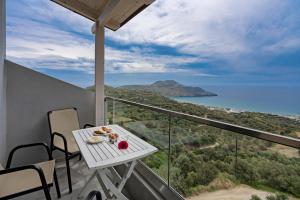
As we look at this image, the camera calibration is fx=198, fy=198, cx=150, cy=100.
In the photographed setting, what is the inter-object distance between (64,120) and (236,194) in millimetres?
3119

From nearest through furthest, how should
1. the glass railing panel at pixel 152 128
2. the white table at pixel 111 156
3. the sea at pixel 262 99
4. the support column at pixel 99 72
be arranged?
the white table at pixel 111 156
the sea at pixel 262 99
the glass railing panel at pixel 152 128
the support column at pixel 99 72

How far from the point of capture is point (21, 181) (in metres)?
1.98

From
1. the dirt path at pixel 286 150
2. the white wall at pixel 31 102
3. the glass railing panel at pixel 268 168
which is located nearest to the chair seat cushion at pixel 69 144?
the white wall at pixel 31 102

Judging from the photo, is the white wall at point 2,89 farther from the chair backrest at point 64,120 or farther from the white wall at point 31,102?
the chair backrest at point 64,120

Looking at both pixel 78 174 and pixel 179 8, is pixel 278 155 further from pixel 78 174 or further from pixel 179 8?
pixel 179 8

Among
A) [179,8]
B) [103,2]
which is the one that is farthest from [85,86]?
[179,8]

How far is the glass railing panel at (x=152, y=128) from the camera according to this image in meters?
2.31

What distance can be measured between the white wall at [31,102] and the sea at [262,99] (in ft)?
7.83

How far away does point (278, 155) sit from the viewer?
1084 millimetres

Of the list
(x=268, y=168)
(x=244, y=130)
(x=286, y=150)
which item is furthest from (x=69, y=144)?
(x=286, y=150)

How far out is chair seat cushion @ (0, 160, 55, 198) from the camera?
1.82 m

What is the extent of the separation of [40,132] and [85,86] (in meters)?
1.16

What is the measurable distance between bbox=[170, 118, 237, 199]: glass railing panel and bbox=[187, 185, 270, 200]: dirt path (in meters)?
0.04

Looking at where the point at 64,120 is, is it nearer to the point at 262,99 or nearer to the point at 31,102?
the point at 31,102
